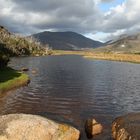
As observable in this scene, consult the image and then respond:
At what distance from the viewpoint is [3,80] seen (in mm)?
70750

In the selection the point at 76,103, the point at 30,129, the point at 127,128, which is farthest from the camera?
the point at 76,103

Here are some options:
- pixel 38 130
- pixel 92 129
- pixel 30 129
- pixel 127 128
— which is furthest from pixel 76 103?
pixel 30 129

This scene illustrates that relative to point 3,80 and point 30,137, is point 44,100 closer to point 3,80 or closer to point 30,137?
point 3,80

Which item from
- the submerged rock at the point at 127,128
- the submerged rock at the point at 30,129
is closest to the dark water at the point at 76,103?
the submerged rock at the point at 127,128

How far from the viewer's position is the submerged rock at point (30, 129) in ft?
92.4

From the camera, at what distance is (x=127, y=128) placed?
1261 inches

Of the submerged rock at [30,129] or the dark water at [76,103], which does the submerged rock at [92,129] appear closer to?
the dark water at [76,103]

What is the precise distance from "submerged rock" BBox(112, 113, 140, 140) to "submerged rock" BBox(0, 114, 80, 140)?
5.54 metres

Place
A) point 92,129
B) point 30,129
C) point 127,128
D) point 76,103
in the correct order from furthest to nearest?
point 76,103 < point 92,129 < point 127,128 < point 30,129

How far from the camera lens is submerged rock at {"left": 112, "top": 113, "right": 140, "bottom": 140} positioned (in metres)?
30.3

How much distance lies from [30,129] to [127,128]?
1061cm

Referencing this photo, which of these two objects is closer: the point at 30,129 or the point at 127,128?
the point at 30,129

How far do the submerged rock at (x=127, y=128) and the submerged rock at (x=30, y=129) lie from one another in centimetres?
554

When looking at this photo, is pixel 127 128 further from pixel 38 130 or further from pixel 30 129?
pixel 30 129
